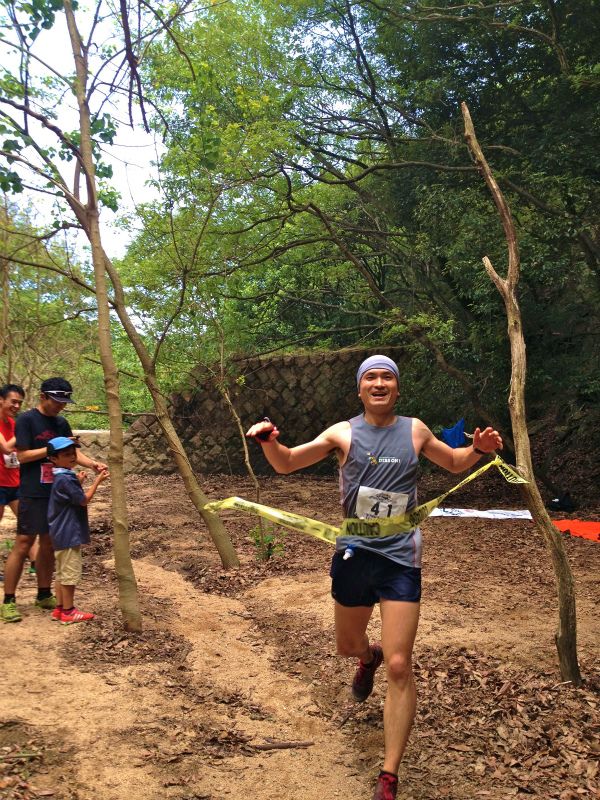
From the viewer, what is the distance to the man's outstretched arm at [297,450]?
3.20 m

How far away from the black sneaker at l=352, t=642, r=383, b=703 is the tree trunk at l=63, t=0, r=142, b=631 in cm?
177

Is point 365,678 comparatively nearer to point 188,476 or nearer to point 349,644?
point 349,644

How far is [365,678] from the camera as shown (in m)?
3.79

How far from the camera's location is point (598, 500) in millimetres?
11383

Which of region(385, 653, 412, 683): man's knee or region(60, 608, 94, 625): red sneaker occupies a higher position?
region(385, 653, 412, 683): man's knee

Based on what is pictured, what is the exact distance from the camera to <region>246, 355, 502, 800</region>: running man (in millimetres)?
2990

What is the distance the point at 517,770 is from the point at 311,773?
3.24 feet

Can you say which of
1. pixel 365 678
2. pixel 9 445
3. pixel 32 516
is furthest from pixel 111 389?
pixel 365 678

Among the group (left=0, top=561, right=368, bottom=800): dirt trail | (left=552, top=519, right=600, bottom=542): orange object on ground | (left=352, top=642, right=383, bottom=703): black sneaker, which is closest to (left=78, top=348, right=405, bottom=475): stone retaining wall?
(left=552, top=519, right=600, bottom=542): orange object on ground

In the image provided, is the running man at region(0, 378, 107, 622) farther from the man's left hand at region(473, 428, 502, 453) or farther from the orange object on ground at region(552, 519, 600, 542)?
the orange object on ground at region(552, 519, 600, 542)

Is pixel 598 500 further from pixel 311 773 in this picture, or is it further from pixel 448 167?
pixel 311 773

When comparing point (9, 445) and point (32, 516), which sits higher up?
point (9, 445)

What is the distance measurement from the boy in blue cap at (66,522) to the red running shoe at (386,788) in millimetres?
2771

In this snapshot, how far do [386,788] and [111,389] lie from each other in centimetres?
310
